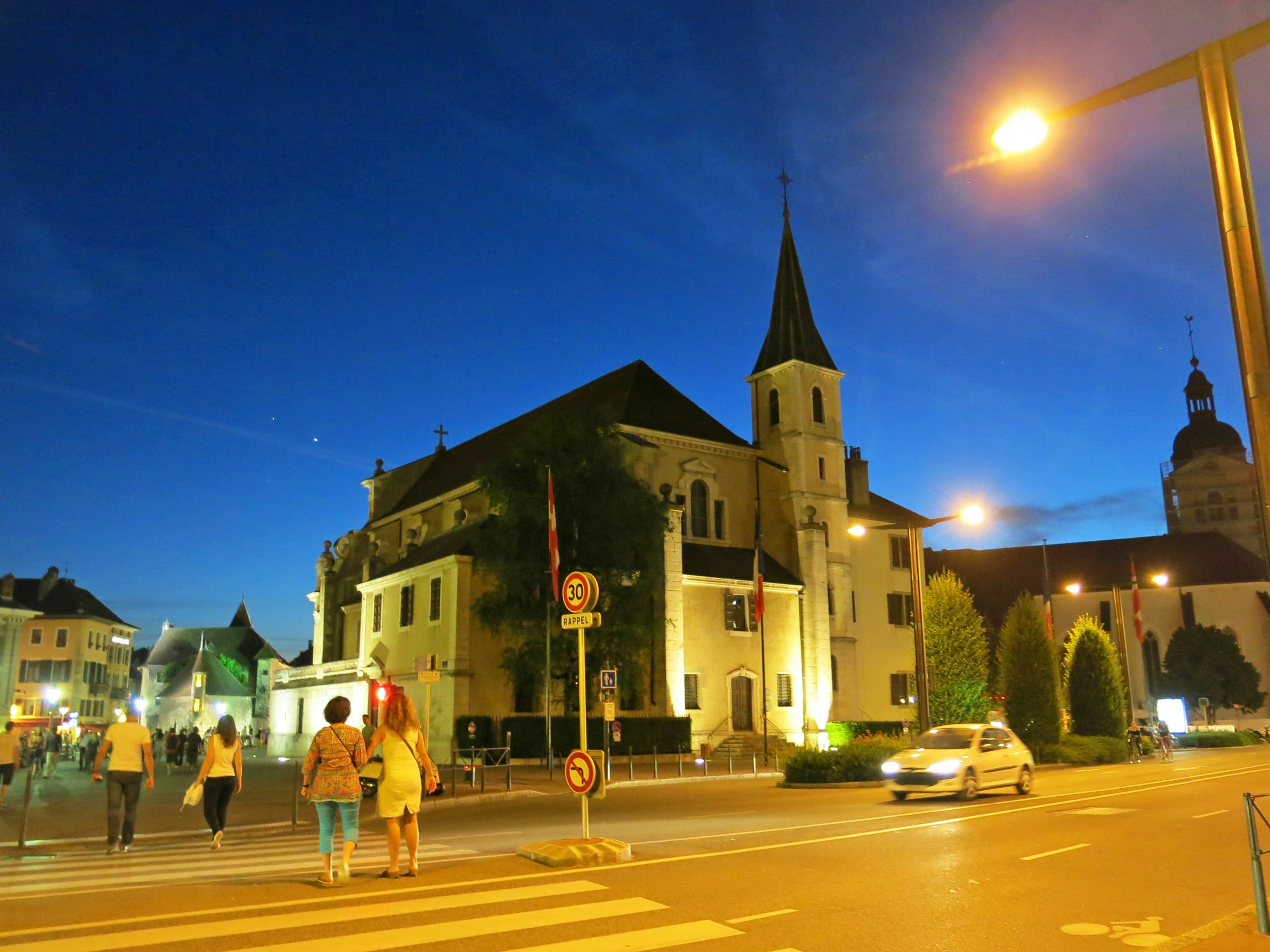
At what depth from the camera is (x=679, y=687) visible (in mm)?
40312

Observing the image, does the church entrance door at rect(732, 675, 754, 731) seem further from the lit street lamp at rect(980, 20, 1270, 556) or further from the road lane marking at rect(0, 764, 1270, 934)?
the lit street lamp at rect(980, 20, 1270, 556)

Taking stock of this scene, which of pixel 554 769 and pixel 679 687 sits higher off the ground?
pixel 679 687

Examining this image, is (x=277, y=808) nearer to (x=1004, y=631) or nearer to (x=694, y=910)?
(x=694, y=910)

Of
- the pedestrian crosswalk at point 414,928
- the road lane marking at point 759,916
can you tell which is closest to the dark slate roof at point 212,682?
the pedestrian crosswalk at point 414,928

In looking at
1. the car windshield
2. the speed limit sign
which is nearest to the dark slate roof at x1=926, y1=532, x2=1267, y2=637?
the car windshield

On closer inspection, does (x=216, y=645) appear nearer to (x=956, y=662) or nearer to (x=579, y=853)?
(x=956, y=662)

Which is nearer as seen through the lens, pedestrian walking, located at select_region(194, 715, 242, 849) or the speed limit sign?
pedestrian walking, located at select_region(194, 715, 242, 849)

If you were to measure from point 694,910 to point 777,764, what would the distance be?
29239mm

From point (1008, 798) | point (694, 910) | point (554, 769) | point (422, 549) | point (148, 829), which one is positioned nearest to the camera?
point (694, 910)

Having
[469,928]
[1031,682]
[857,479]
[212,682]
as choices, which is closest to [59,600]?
[212,682]

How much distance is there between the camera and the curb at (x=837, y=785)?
2433 centimetres

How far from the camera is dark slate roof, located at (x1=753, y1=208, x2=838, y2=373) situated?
51125mm

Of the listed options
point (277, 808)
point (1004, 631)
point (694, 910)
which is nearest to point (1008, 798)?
point (694, 910)

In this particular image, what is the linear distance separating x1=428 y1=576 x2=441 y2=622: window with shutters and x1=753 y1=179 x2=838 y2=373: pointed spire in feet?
68.3
